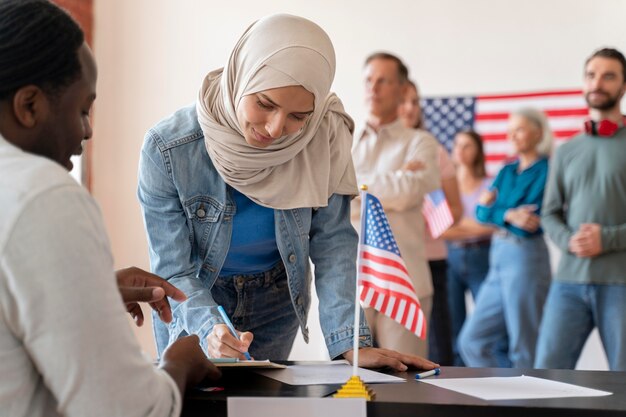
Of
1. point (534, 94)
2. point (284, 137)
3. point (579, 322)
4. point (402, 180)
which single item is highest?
point (534, 94)

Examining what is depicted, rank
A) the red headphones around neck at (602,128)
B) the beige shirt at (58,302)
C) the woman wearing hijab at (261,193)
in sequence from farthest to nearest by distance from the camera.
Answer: the red headphones around neck at (602,128)
the woman wearing hijab at (261,193)
the beige shirt at (58,302)

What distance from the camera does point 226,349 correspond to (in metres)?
1.67

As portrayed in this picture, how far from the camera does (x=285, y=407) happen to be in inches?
53.2

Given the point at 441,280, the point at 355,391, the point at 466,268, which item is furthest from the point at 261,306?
the point at 466,268

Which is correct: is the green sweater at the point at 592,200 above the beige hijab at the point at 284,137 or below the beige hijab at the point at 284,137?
below

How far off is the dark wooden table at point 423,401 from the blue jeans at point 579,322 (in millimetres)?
2169

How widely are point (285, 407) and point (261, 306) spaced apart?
75cm

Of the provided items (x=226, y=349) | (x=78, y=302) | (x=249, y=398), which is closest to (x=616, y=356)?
(x=226, y=349)

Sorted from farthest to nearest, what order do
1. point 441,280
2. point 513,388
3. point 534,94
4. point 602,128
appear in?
point 534,94 → point 441,280 → point 602,128 → point 513,388

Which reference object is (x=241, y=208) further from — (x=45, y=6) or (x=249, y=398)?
(x=45, y=6)

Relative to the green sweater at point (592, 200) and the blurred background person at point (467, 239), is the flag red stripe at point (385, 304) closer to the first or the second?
the green sweater at point (592, 200)

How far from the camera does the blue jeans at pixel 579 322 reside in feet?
11.9

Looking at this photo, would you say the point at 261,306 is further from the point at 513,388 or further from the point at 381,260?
the point at 513,388

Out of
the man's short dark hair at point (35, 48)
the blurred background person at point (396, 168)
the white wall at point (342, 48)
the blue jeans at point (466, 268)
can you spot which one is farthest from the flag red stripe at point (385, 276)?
the white wall at point (342, 48)
